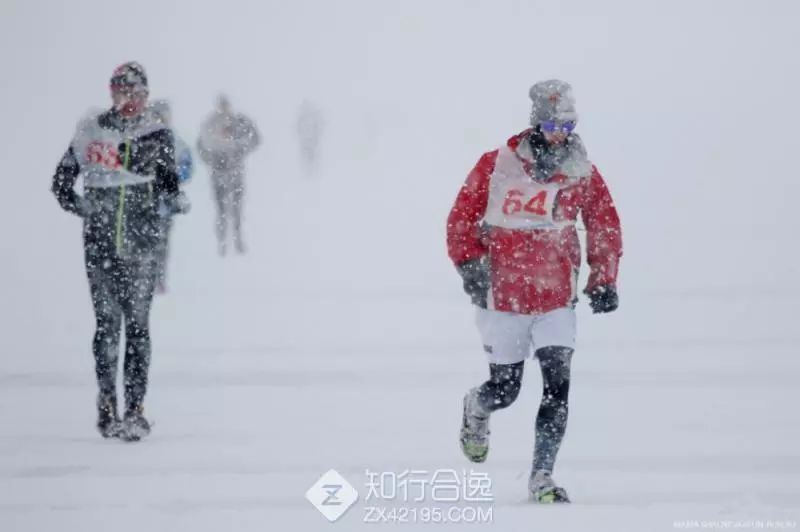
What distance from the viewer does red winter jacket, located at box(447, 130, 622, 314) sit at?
6383 millimetres

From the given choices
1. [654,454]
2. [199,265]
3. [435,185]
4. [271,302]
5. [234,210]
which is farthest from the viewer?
[435,185]

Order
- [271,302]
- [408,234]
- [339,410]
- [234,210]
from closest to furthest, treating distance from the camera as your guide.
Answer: [339,410] < [271,302] < [234,210] < [408,234]

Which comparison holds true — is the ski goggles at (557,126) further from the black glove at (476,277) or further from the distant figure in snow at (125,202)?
the distant figure in snow at (125,202)

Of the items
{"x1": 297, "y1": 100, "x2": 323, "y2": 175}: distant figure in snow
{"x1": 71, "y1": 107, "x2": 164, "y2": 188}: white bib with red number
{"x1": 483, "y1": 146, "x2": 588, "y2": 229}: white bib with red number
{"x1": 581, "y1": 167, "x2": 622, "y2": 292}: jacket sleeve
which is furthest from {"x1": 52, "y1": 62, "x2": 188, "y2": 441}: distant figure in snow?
{"x1": 297, "y1": 100, "x2": 323, "y2": 175}: distant figure in snow

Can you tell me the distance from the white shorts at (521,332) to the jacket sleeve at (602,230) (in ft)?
0.62

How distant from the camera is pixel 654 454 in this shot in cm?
737

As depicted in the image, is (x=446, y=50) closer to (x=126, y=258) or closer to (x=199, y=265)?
(x=199, y=265)

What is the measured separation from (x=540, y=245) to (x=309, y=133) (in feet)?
94.0

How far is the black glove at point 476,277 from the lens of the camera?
648 cm

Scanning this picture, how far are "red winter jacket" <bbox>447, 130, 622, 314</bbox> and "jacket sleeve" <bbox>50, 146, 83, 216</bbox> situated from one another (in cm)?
199

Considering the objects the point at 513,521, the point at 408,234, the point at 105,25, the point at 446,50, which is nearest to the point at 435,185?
the point at 446,50

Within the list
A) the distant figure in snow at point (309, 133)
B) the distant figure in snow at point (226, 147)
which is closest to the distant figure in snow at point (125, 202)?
the distant figure in snow at point (226, 147)

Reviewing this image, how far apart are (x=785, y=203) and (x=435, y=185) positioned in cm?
863

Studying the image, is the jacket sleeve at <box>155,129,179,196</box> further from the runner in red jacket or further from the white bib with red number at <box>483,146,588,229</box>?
the white bib with red number at <box>483,146,588,229</box>
